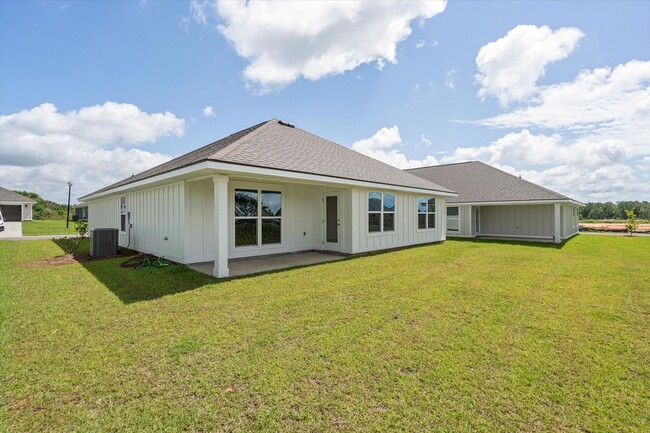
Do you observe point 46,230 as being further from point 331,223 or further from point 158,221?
point 331,223

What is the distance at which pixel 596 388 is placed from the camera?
2619mm

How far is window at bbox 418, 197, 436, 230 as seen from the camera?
14031 mm

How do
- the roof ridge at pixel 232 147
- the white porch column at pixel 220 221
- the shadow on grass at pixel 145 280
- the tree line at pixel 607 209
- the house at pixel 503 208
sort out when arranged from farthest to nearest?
the tree line at pixel 607 209 → the house at pixel 503 208 → the roof ridge at pixel 232 147 → the white porch column at pixel 220 221 → the shadow on grass at pixel 145 280

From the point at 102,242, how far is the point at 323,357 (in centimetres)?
1041

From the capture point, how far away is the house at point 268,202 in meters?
7.75

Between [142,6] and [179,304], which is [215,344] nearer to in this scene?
[179,304]

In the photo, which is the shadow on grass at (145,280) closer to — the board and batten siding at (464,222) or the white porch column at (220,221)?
the white porch column at (220,221)

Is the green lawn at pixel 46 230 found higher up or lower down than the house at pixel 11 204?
lower down

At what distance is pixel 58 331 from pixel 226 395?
291 cm

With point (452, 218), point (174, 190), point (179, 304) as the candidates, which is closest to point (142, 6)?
point (174, 190)

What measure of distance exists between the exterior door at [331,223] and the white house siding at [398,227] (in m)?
0.74

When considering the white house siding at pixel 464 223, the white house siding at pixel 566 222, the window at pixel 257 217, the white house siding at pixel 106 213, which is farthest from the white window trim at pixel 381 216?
the white house siding at pixel 566 222

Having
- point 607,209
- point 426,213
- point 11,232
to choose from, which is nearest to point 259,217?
point 426,213

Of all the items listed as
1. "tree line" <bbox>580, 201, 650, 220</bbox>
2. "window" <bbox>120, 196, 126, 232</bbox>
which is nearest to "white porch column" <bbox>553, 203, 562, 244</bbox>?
"window" <bbox>120, 196, 126, 232</bbox>
